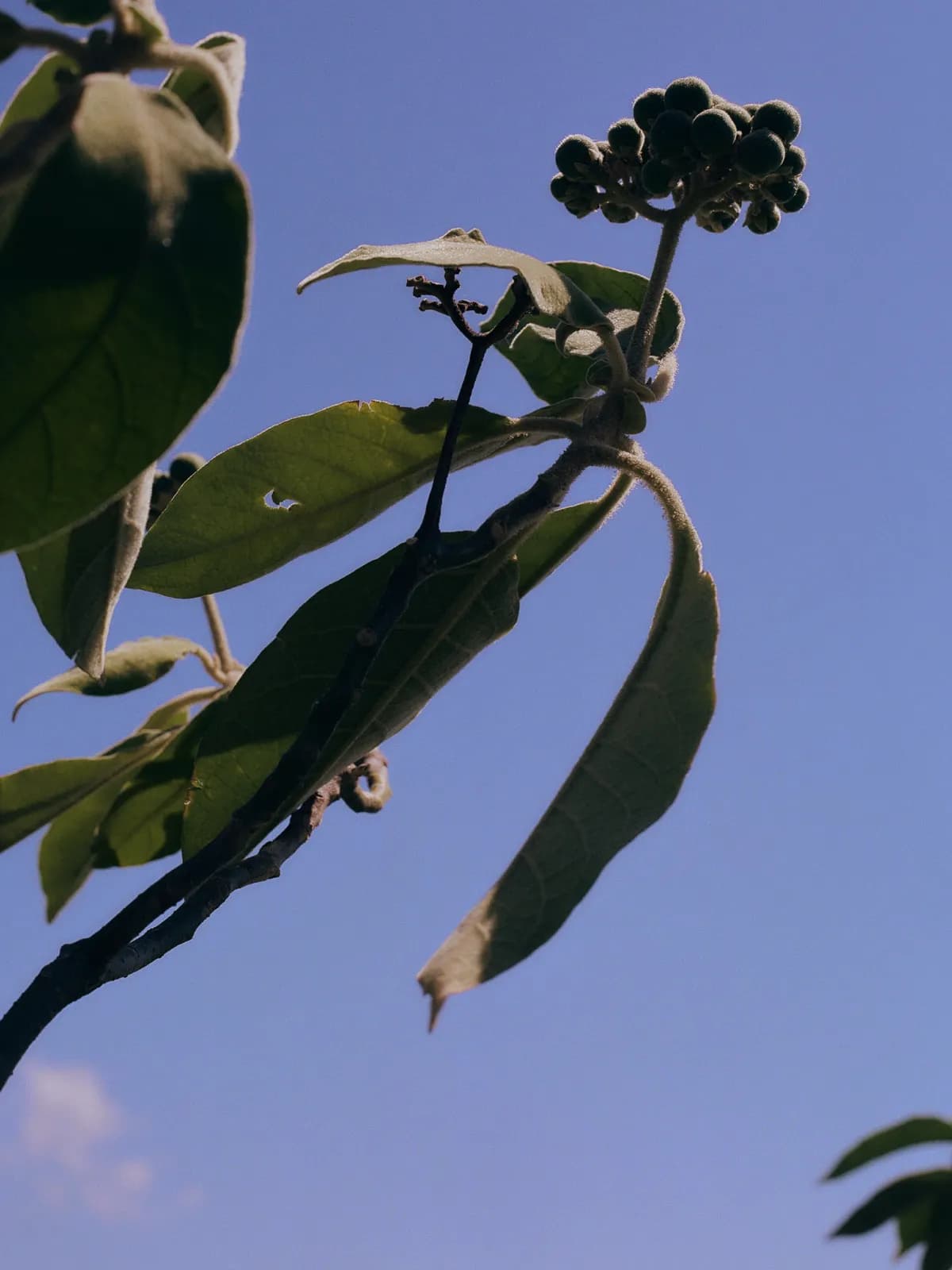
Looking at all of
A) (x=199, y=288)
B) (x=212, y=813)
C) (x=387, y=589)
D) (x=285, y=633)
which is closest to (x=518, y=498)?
(x=387, y=589)

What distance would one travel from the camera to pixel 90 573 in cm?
155

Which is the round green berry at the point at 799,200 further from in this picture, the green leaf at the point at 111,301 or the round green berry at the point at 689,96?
the green leaf at the point at 111,301

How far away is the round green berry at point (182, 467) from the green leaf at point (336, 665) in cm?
158

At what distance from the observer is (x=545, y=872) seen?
1.69m

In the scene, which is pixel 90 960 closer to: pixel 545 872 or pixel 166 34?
pixel 545 872

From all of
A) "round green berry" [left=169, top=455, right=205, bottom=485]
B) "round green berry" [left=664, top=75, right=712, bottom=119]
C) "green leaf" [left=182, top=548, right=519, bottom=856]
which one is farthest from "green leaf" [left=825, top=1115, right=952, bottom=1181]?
"round green berry" [left=169, top=455, right=205, bottom=485]

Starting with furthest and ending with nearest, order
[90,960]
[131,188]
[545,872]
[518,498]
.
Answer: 1. [518,498]
2. [545,872]
3. [90,960]
4. [131,188]

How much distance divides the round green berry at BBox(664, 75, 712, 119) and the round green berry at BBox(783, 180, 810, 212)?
0.21 meters

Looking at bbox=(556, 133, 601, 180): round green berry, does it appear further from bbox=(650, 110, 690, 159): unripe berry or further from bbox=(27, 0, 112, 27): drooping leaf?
bbox=(27, 0, 112, 27): drooping leaf

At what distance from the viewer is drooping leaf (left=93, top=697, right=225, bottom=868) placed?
282cm

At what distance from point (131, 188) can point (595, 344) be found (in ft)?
3.61

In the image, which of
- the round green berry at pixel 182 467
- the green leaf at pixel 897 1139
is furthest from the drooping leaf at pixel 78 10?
the round green berry at pixel 182 467

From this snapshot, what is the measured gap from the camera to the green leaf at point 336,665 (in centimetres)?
199

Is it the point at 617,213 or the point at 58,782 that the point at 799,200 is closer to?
the point at 617,213
